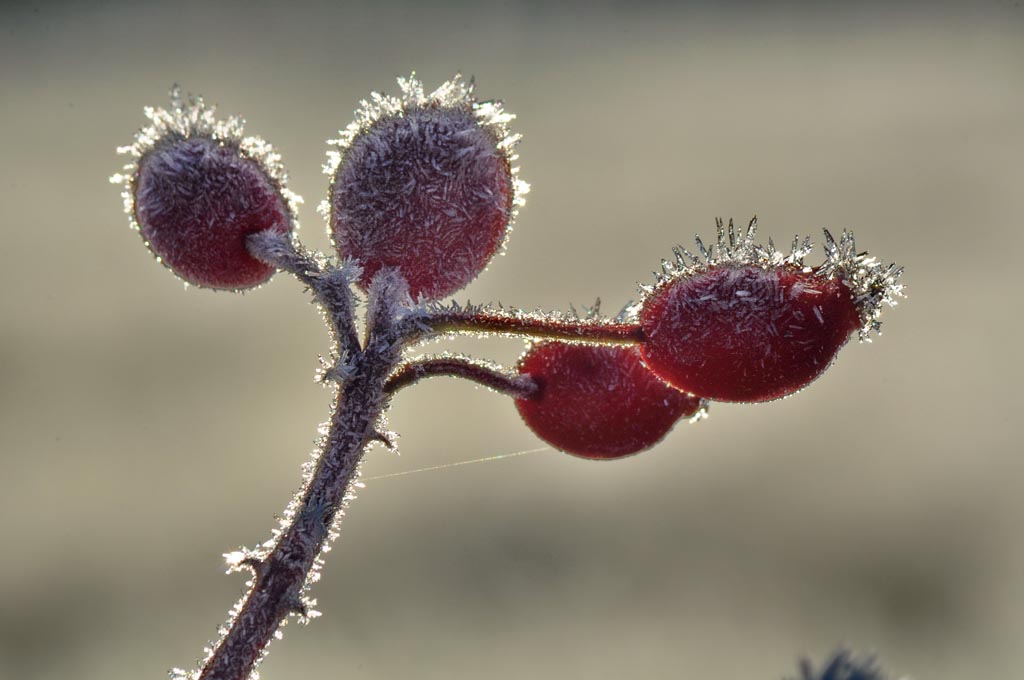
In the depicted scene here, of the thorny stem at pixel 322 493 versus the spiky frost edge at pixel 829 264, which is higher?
the spiky frost edge at pixel 829 264

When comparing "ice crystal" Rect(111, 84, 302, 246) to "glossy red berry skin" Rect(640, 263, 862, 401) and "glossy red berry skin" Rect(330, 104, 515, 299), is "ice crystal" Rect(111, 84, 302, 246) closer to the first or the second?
"glossy red berry skin" Rect(330, 104, 515, 299)

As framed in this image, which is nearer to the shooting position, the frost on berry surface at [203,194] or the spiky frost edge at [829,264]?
the spiky frost edge at [829,264]

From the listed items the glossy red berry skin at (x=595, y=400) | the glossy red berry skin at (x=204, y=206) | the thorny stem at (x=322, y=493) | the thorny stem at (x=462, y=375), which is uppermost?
the glossy red berry skin at (x=204, y=206)

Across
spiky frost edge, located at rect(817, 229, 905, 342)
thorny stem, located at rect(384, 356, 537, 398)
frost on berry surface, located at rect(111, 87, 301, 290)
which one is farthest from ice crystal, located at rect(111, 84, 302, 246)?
spiky frost edge, located at rect(817, 229, 905, 342)

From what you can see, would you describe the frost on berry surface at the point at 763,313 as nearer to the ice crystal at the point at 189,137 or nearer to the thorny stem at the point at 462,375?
the thorny stem at the point at 462,375

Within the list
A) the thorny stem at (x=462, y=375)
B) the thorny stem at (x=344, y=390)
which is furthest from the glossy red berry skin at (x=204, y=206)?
the thorny stem at (x=462, y=375)

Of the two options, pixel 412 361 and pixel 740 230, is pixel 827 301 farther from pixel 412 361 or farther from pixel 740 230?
pixel 412 361
